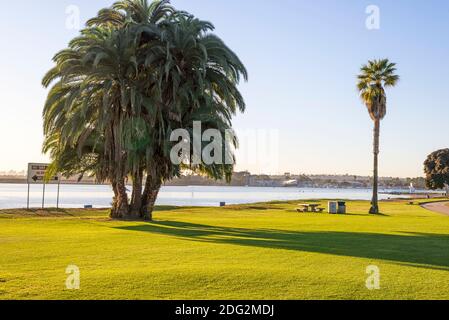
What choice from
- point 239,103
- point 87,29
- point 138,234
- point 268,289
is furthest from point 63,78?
point 268,289

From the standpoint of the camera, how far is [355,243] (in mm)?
19406

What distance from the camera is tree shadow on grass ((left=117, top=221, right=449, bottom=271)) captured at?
15.6 metres

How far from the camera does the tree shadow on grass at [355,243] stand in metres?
15.6

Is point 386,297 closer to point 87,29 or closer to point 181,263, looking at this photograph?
point 181,263

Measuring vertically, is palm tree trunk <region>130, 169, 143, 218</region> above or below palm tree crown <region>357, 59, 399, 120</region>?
below

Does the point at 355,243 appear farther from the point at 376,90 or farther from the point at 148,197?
the point at 376,90

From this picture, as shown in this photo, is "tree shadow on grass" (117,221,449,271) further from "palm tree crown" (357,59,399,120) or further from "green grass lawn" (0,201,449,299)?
"palm tree crown" (357,59,399,120)

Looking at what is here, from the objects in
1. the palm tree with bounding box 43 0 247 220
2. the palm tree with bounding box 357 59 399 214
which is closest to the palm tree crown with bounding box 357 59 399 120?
the palm tree with bounding box 357 59 399 214

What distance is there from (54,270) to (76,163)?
24.3 metres

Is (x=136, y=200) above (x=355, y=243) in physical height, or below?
above

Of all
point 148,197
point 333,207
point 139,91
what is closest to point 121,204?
point 148,197

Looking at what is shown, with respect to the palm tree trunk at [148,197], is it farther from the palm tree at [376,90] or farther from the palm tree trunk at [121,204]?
the palm tree at [376,90]

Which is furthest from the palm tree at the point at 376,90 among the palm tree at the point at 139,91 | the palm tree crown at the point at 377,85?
the palm tree at the point at 139,91
